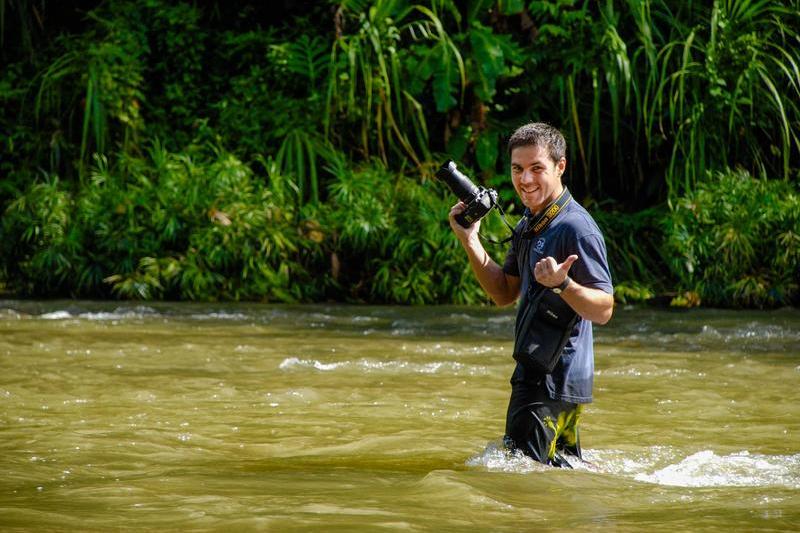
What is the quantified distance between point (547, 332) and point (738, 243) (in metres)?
7.46

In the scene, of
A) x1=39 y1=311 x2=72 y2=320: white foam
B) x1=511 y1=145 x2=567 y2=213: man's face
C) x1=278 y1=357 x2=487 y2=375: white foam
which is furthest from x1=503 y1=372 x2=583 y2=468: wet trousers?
x1=39 y1=311 x2=72 y2=320: white foam

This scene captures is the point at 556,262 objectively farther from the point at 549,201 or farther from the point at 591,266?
the point at 549,201

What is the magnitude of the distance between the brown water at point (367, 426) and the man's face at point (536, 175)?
972mm

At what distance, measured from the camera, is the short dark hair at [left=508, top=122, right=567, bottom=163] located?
444 cm

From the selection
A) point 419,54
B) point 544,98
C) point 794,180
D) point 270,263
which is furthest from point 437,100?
point 794,180

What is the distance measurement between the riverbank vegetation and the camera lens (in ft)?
23.9

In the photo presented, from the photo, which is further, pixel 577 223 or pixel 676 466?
pixel 676 466

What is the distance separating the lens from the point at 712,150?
503 inches

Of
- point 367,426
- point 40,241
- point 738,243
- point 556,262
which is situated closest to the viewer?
point 556,262

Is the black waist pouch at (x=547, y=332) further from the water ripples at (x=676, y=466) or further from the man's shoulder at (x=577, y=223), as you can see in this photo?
the water ripples at (x=676, y=466)

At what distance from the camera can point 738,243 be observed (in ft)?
37.2

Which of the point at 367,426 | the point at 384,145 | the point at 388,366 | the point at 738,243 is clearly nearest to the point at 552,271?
the point at 367,426

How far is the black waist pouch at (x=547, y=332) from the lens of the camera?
4.35 meters

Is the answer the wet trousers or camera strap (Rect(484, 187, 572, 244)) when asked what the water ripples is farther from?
camera strap (Rect(484, 187, 572, 244))
